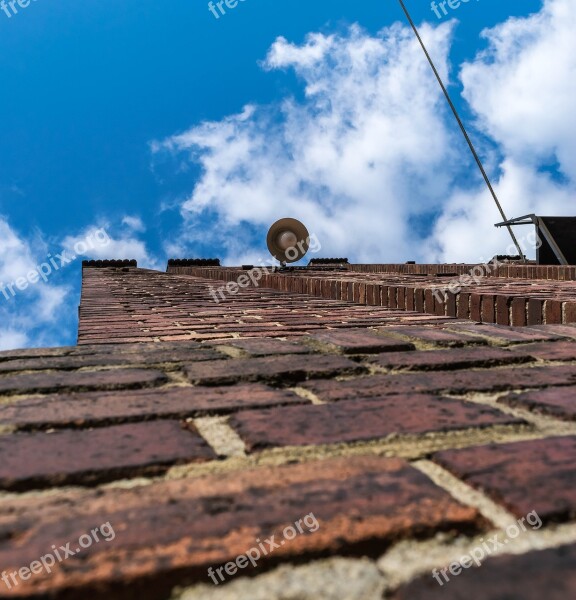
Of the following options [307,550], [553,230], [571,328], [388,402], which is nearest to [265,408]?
[388,402]

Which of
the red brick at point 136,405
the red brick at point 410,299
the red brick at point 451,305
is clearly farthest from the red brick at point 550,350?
the red brick at point 410,299

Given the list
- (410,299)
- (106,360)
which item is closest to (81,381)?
(106,360)

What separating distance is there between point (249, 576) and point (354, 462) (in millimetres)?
299

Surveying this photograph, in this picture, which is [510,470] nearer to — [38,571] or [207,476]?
[207,476]

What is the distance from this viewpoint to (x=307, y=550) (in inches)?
28.2

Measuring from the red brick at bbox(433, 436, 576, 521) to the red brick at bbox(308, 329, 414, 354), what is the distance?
Answer: 87 centimetres

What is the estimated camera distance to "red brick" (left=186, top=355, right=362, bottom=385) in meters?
1.52

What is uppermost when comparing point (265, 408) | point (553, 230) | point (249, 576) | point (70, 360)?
point (553, 230)

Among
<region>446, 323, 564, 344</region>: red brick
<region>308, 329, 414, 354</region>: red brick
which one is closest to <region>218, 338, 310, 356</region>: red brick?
<region>308, 329, 414, 354</region>: red brick

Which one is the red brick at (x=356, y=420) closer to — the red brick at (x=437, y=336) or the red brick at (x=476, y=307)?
the red brick at (x=437, y=336)

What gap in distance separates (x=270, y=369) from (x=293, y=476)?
702 millimetres

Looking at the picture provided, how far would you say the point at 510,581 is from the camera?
0.66m

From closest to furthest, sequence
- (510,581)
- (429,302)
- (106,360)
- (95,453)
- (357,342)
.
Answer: (510,581) < (95,453) < (106,360) < (357,342) < (429,302)

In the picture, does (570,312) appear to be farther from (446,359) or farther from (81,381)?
(81,381)
